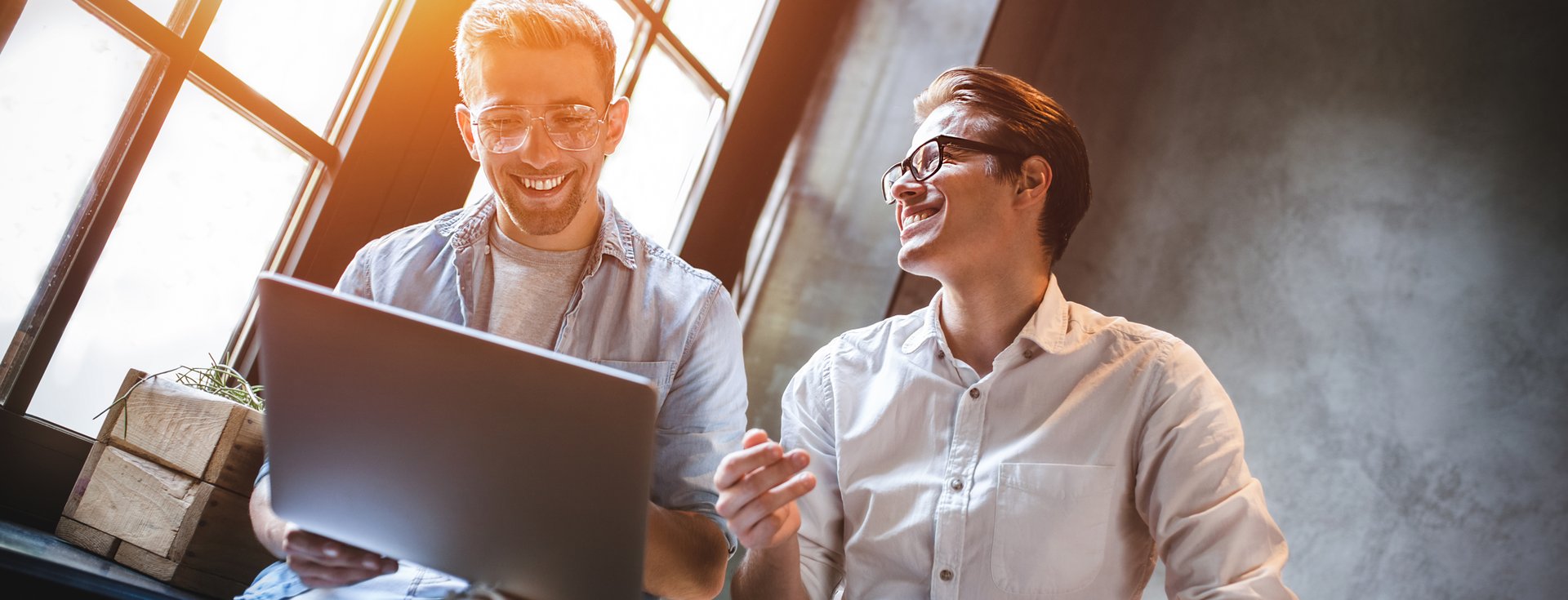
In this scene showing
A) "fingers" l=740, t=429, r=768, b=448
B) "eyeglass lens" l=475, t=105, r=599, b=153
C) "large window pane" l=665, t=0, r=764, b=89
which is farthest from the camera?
"large window pane" l=665, t=0, r=764, b=89

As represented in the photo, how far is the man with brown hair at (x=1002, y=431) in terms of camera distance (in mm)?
1257

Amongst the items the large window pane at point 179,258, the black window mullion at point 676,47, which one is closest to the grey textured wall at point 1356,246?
the black window mullion at point 676,47

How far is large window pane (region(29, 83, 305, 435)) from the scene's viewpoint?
4.74 ft

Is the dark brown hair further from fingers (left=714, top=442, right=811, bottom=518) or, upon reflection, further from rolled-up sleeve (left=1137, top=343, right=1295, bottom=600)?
fingers (left=714, top=442, right=811, bottom=518)

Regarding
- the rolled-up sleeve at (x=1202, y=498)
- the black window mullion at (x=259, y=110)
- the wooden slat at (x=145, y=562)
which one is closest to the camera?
the rolled-up sleeve at (x=1202, y=498)

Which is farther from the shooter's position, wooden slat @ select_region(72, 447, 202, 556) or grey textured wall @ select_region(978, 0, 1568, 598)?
grey textured wall @ select_region(978, 0, 1568, 598)

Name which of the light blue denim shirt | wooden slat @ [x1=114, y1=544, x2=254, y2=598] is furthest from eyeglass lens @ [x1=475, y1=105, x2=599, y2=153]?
wooden slat @ [x1=114, y1=544, x2=254, y2=598]

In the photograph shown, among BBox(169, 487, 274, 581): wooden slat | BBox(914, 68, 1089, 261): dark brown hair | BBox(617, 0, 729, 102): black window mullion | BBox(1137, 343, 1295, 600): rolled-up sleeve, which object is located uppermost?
BBox(617, 0, 729, 102): black window mullion

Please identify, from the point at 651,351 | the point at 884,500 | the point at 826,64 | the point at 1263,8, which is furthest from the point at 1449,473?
the point at 651,351

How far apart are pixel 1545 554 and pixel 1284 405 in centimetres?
83

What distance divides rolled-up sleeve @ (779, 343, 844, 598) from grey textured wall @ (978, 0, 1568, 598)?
1.94 meters

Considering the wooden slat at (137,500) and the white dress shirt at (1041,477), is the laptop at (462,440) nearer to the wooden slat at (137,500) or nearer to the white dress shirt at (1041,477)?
the wooden slat at (137,500)

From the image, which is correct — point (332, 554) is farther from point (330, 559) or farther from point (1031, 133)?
point (1031, 133)

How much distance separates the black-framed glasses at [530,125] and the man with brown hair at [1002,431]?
1.73ft
